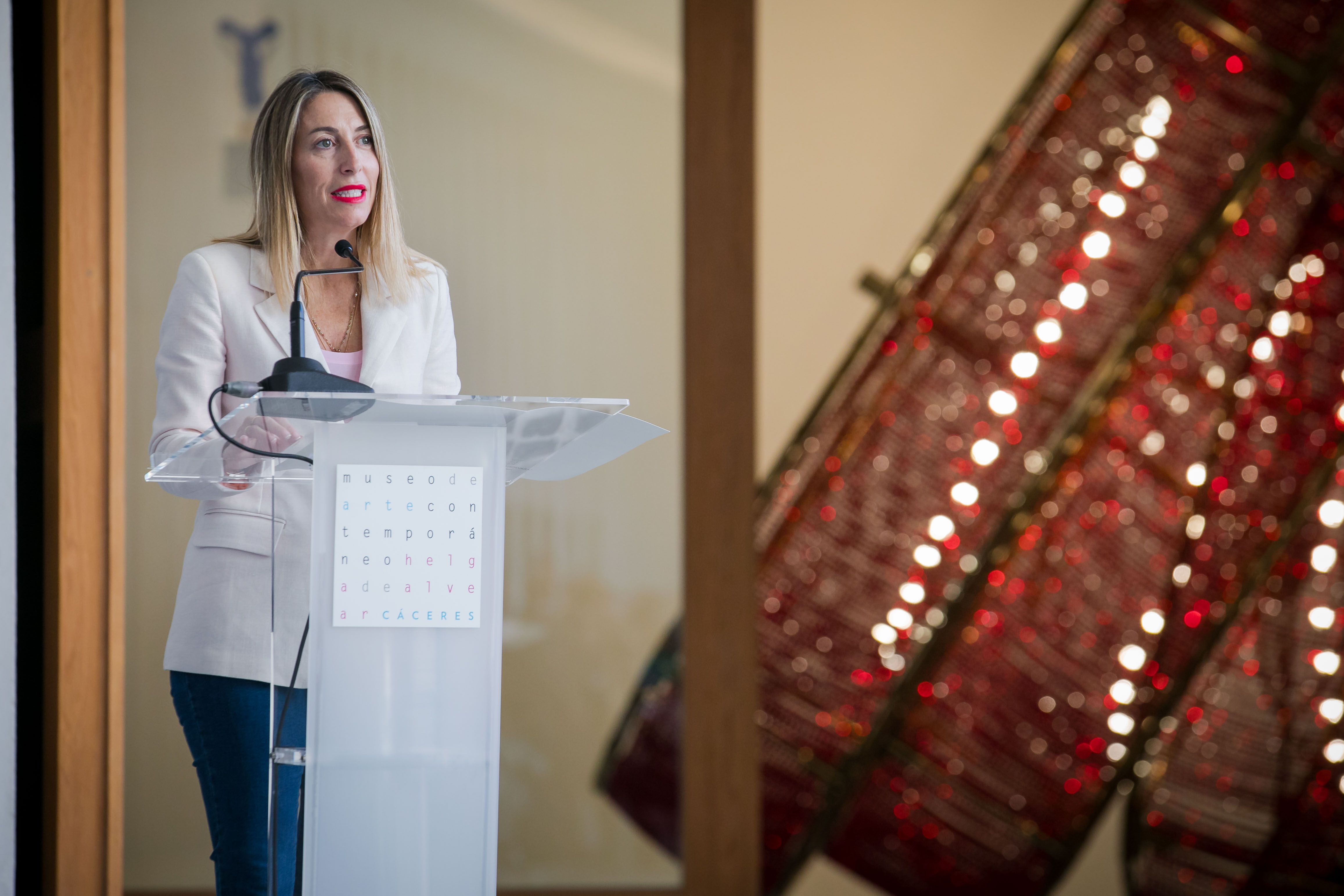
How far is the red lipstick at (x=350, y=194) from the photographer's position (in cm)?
139

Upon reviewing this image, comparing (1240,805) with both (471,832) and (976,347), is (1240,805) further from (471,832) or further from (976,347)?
(471,832)

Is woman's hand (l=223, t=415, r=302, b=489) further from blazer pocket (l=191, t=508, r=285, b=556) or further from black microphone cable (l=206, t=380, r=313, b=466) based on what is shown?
blazer pocket (l=191, t=508, r=285, b=556)

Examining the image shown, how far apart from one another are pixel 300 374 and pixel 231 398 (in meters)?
0.37

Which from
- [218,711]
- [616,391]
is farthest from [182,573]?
[616,391]

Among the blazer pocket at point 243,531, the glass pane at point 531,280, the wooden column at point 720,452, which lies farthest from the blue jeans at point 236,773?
the wooden column at point 720,452

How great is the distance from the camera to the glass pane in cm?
211

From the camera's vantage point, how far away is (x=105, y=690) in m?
2.10

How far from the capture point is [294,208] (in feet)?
4.50

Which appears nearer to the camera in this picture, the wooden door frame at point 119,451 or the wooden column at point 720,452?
the wooden door frame at point 119,451

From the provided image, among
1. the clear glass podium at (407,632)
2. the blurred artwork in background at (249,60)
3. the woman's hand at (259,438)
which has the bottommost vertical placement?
the clear glass podium at (407,632)

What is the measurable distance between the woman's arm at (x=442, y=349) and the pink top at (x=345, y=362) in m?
0.13

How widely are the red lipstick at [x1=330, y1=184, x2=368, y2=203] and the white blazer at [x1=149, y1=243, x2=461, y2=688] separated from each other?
0.39 ft

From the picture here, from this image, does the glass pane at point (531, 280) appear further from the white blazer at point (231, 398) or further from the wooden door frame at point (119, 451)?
the white blazer at point (231, 398)

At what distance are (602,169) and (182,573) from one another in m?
1.33
